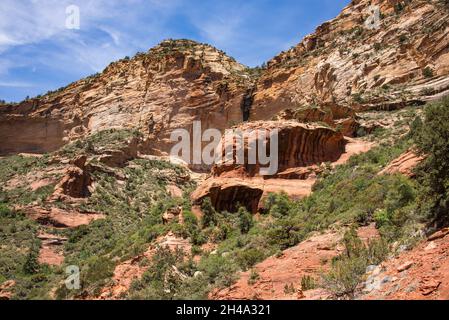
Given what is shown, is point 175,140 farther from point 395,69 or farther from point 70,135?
point 395,69

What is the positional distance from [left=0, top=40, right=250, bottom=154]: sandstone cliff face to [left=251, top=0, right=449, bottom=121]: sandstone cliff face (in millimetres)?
5642

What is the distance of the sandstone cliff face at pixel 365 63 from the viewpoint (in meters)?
37.5

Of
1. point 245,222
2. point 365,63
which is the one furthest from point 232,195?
point 365,63

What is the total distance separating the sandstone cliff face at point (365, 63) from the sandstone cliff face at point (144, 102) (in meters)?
5.64

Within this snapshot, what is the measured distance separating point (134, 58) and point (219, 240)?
51.9 meters

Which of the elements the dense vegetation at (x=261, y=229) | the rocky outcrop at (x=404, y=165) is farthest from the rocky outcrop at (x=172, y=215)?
the rocky outcrop at (x=404, y=165)

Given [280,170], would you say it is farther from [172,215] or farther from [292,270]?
[292,270]

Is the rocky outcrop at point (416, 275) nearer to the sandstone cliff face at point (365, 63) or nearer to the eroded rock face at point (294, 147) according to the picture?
the eroded rock face at point (294, 147)

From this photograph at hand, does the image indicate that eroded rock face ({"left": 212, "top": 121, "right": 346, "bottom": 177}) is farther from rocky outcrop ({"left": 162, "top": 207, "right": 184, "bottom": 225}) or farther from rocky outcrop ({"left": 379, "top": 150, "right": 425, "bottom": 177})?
rocky outcrop ({"left": 379, "top": 150, "right": 425, "bottom": 177})

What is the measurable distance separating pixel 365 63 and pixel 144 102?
98.1 ft

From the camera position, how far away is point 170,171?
54594 millimetres

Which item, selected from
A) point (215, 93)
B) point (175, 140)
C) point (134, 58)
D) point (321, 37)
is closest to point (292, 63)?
point (321, 37)

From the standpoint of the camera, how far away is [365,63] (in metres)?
44.9

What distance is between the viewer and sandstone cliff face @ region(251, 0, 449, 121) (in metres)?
37.5
